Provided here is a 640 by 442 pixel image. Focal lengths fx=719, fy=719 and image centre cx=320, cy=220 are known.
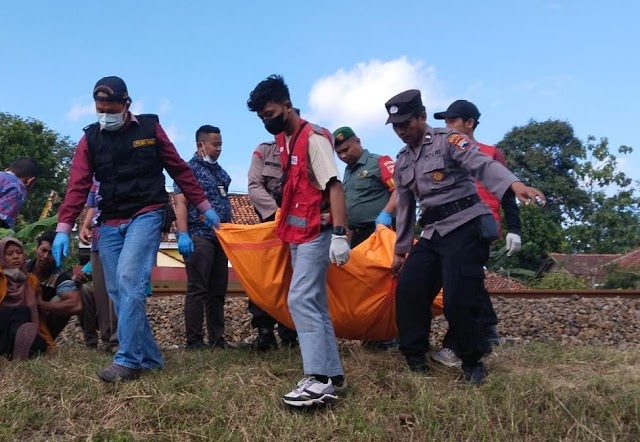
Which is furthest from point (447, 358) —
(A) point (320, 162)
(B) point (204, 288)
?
(B) point (204, 288)

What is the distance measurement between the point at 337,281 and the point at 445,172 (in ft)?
3.40

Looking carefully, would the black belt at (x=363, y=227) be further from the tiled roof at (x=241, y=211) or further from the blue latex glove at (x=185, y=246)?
the tiled roof at (x=241, y=211)

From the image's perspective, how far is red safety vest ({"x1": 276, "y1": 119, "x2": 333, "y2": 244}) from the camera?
4168mm

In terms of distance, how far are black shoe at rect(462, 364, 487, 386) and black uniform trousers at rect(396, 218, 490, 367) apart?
34 millimetres

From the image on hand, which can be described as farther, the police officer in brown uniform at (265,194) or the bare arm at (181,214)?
the bare arm at (181,214)

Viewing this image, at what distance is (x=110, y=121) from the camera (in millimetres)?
4469

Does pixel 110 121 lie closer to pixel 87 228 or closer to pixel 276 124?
pixel 276 124

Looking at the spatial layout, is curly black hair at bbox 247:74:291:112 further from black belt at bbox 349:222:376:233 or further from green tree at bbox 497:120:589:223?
green tree at bbox 497:120:589:223

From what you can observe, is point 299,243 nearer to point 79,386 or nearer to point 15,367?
point 79,386

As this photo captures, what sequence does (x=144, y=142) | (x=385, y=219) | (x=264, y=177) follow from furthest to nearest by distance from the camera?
(x=264, y=177) < (x=385, y=219) < (x=144, y=142)

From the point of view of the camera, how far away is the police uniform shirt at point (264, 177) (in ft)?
17.6

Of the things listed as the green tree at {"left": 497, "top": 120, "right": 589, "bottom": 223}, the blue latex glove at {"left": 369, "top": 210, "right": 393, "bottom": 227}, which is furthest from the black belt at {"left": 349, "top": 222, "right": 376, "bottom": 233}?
the green tree at {"left": 497, "top": 120, "right": 589, "bottom": 223}

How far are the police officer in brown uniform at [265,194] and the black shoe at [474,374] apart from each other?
1.60m

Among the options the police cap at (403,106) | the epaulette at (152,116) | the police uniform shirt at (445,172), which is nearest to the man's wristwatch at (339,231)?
the police uniform shirt at (445,172)
